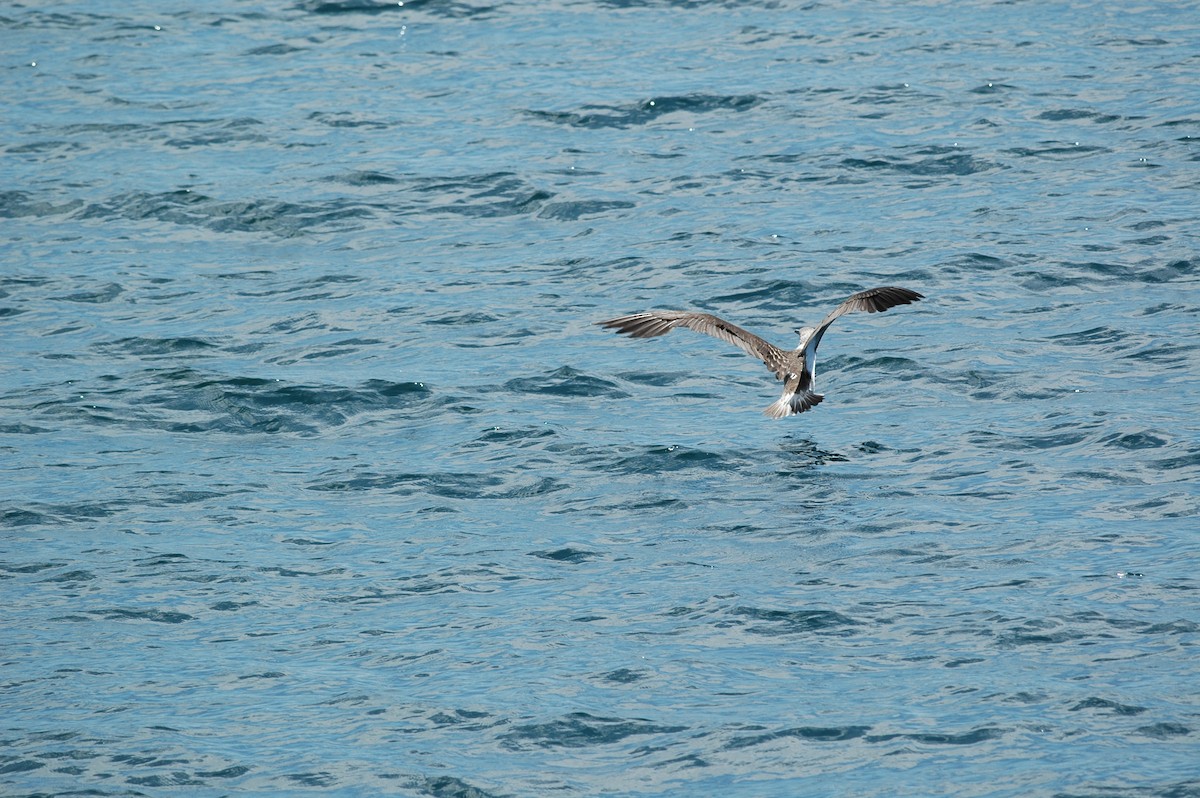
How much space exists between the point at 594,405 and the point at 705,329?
1.64m

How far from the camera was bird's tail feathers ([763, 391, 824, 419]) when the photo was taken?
44.0 feet

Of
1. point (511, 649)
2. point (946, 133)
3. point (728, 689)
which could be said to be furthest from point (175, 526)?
point (946, 133)

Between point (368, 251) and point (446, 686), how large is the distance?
30.0 ft

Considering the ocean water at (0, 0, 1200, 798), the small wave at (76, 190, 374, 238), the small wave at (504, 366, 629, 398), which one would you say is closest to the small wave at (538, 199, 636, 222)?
the ocean water at (0, 0, 1200, 798)

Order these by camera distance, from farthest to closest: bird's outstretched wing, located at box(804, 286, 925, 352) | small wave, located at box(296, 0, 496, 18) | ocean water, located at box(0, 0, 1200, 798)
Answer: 1. small wave, located at box(296, 0, 496, 18)
2. bird's outstretched wing, located at box(804, 286, 925, 352)
3. ocean water, located at box(0, 0, 1200, 798)

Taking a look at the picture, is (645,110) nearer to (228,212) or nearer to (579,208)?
(579,208)

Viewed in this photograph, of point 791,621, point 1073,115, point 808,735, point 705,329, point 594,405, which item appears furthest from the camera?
point 1073,115

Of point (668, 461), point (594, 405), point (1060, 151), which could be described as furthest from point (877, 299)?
point (1060, 151)

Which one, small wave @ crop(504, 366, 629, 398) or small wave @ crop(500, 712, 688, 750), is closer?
small wave @ crop(500, 712, 688, 750)

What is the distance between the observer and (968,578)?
11.5 metres

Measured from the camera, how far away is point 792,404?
1348cm

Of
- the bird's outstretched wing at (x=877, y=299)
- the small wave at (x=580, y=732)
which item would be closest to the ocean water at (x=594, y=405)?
the small wave at (x=580, y=732)

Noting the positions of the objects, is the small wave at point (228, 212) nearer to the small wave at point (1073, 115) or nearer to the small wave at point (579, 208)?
the small wave at point (579, 208)

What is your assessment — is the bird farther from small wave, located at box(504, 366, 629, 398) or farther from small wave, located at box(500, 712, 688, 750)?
small wave, located at box(500, 712, 688, 750)
